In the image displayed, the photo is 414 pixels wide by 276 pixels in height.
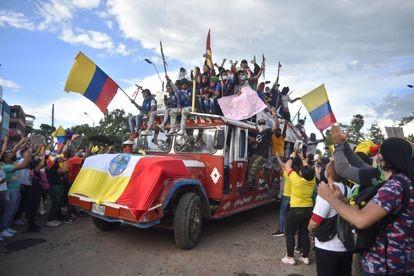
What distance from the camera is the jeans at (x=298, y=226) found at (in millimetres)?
5363

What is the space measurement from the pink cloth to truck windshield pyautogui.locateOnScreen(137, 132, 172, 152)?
1477 millimetres

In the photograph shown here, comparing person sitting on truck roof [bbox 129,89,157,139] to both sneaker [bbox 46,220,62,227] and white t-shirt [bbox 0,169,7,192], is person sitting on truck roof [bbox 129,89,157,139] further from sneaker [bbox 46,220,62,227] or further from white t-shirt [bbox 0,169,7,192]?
white t-shirt [bbox 0,169,7,192]

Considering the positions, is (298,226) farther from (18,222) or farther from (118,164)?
(18,222)

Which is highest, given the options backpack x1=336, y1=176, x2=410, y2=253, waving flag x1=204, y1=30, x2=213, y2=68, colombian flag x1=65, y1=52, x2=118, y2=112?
waving flag x1=204, y1=30, x2=213, y2=68

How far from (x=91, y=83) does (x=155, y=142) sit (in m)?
2.29

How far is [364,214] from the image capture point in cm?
212

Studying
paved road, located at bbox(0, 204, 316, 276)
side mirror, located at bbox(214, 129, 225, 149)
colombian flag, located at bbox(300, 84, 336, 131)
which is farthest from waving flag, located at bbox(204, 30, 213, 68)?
paved road, located at bbox(0, 204, 316, 276)

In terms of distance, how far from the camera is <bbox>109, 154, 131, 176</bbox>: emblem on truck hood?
5.92 metres

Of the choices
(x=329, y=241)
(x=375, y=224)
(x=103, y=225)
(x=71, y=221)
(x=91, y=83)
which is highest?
(x=91, y=83)

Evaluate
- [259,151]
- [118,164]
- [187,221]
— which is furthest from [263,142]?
[118,164]

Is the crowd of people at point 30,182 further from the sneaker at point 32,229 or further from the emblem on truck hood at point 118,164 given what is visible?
the emblem on truck hood at point 118,164

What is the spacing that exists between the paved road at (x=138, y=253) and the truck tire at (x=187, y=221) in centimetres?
19

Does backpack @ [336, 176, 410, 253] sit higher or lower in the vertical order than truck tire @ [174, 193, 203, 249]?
higher

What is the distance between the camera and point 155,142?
7.77 meters
